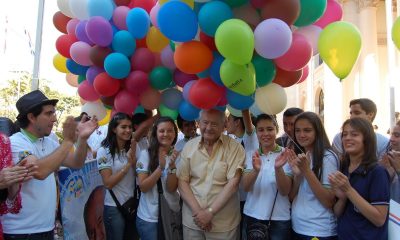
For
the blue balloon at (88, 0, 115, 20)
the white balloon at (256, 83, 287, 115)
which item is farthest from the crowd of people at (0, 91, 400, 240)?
the blue balloon at (88, 0, 115, 20)

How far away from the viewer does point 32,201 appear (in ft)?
8.68

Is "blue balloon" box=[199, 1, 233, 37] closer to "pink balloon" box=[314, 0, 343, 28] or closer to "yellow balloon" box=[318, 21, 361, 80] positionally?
"yellow balloon" box=[318, 21, 361, 80]

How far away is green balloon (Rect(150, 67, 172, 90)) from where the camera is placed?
3756mm

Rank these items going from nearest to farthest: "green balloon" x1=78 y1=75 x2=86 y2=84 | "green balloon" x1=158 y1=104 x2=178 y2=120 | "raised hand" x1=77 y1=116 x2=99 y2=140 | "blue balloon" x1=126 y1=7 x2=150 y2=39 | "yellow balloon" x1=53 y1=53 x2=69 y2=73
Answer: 1. "raised hand" x1=77 y1=116 x2=99 y2=140
2. "blue balloon" x1=126 y1=7 x2=150 y2=39
3. "green balloon" x1=158 y1=104 x2=178 y2=120
4. "green balloon" x1=78 y1=75 x2=86 y2=84
5. "yellow balloon" x1=53 y1=53 x2=69 y2=73

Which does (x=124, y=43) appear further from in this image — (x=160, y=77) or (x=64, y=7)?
(x=64, y=7)

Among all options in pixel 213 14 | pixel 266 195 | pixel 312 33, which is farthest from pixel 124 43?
pixel 266 195

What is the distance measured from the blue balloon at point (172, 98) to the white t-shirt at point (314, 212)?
156 cm


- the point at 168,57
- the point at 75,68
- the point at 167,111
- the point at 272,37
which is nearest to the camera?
the point at 272,37

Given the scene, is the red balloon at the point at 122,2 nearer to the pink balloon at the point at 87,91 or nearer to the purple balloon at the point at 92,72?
the purple balloon at the point at 92,72

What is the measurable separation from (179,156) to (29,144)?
1.31 metres

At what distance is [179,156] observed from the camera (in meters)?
3.49

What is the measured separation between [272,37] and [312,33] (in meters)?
0.69

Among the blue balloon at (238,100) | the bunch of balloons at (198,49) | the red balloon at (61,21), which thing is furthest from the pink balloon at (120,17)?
the blue balloon at (238,100)

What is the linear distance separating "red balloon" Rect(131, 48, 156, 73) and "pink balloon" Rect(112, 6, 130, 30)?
0.31 meters
